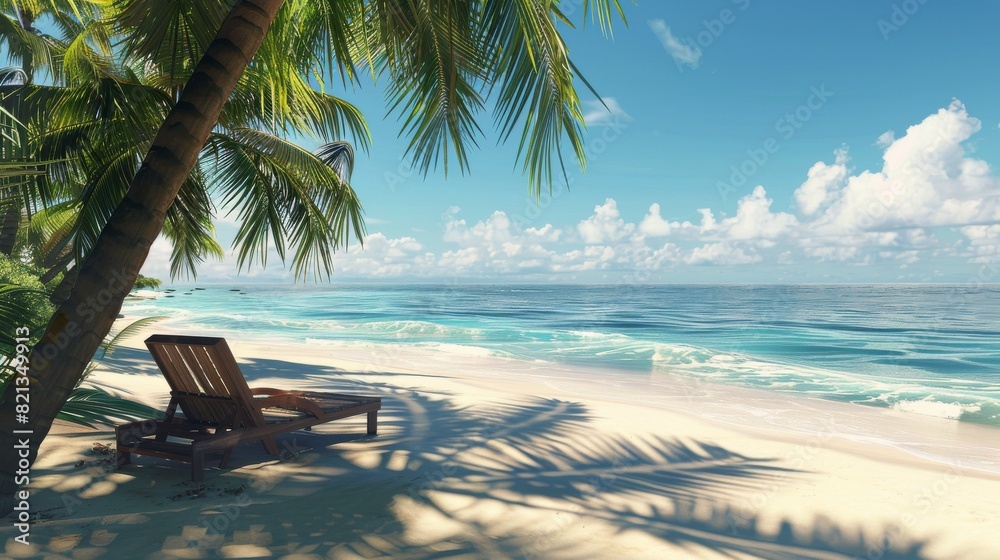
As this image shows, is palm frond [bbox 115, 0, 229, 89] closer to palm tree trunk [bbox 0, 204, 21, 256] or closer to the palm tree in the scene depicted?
the palm tree

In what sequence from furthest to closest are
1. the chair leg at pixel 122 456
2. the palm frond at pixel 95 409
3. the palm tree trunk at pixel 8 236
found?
the palm tree trunk at pixel 8 236 < the palm frond at pixel 95 409 < the chair leg at pixel 122 456

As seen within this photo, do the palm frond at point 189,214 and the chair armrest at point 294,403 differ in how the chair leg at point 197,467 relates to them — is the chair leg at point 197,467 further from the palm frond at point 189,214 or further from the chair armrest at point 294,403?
the palm frond at point 189,214

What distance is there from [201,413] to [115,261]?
1.65 meters

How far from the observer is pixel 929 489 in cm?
A: 495

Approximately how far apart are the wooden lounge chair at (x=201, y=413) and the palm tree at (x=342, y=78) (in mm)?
836

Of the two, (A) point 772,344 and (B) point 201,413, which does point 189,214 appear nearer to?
(B) point 201,413

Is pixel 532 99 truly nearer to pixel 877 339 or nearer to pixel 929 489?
pixel 929 489

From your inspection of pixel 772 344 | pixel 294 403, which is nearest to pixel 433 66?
pixel 294 403

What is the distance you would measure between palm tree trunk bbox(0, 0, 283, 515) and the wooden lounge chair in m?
0.78

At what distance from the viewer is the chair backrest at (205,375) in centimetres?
411

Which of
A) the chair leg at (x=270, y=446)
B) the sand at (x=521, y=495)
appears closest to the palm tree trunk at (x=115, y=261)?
the sand at (x=521, y=495)

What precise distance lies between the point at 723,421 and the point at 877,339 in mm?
20037

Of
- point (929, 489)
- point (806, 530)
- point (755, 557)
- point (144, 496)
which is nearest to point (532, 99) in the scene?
point (755, 557)

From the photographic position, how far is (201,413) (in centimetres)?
450
